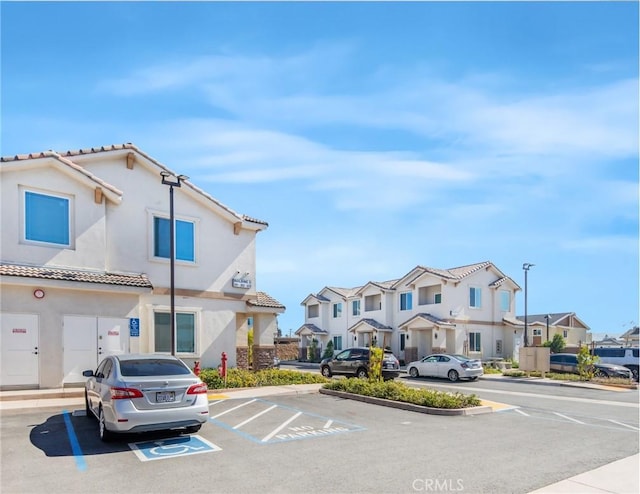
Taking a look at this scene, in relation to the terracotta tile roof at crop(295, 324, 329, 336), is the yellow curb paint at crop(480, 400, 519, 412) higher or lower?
higher

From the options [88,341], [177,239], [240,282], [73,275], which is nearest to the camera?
[73,275]

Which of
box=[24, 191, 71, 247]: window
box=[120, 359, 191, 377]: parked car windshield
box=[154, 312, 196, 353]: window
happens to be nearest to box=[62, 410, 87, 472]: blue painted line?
box=[120, 359, 191, 377]: parked car windshield

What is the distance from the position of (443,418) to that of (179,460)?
21.8ft

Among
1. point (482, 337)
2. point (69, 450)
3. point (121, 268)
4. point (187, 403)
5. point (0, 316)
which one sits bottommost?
point (482, 337)

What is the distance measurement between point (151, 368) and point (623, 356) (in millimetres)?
31479

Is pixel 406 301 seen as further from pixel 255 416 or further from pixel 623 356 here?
pixel 255 416

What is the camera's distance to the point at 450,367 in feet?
80.7

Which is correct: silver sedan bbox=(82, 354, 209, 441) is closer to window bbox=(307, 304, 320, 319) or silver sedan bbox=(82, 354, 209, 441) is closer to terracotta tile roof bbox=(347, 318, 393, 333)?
terracotta tile roof bbox=(347, 318, 393, 333)

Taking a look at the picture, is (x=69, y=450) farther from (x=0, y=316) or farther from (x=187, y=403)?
(x=0, y=316)

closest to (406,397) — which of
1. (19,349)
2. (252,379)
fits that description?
(252,379)

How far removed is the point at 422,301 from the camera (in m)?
40.0

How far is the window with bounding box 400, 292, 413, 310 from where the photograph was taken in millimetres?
41438

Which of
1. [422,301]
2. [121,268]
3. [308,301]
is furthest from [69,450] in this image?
[308,301]

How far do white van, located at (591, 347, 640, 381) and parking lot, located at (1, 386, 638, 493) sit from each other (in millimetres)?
21414
